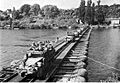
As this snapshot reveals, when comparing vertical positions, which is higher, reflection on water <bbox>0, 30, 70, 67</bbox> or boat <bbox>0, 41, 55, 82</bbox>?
boat <bbox>0, 41, 55, 82</bbox>

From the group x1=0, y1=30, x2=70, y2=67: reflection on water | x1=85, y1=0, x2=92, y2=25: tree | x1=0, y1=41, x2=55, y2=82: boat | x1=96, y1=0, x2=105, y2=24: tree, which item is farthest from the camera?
x1=96, y1=0, x2=105, y2=24: tree

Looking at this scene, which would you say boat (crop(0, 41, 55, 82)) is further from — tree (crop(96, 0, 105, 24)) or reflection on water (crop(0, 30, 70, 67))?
tree (crop(96, 0, 105, 24))

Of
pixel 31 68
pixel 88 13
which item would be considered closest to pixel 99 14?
pixel 88 13

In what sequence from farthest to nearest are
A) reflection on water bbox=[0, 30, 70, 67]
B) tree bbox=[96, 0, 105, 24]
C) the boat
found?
tree bbox=[96, 0, 105, 24], reflection on water bbox=[0, 30, 70, 67], the boat

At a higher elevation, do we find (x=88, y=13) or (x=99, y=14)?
(x=88, y=13)

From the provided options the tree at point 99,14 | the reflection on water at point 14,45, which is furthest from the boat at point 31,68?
the tree at point 99,14

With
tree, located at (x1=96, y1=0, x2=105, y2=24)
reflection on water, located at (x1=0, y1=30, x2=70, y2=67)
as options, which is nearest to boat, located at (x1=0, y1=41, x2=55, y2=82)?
reflection on water, located at (x1=0, y1=30, x2=70, y2=67)

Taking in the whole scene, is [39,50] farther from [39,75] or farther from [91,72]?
[91,72]

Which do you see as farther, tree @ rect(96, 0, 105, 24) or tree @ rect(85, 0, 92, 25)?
tree @ rect(96, 0, 105, 24)

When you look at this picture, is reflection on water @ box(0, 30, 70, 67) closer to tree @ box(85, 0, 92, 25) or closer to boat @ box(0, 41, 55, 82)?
boat @ box(0, 41, 55, 82)

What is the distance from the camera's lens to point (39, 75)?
2641 centimetres

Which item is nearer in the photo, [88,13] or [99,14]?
[88,13]

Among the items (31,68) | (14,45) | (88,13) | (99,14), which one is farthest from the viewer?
(99,14)

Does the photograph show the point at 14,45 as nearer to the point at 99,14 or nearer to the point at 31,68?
the point at 31,68
